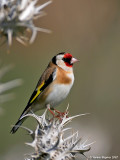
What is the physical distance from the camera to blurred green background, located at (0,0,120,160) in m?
9.80

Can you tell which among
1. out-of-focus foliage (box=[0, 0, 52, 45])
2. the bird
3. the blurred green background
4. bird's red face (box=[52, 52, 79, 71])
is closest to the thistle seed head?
out-of-focus foliage (box=[0, 0, 52, 45])

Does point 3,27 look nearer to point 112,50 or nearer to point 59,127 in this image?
point 59,127

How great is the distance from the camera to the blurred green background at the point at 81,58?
32.1 ft

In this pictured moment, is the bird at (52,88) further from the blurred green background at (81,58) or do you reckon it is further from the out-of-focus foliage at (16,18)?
the out-of-focus foliage at (16,18)

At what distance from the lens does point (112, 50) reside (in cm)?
1228

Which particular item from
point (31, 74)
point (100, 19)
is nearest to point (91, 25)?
point (100, 19)

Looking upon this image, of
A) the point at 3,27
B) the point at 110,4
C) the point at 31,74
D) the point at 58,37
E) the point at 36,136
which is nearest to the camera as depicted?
the point at 36,136

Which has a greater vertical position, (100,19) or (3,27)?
(3,27)

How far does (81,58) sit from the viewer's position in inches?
480

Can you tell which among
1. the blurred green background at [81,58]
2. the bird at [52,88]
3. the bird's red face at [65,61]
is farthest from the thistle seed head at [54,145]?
the blurred green background at [81,58]

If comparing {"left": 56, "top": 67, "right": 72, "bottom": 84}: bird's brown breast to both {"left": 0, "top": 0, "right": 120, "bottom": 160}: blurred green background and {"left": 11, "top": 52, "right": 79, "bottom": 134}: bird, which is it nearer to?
{"left": 11, "top": 52, "right": 79, "bottom": 134}: bird

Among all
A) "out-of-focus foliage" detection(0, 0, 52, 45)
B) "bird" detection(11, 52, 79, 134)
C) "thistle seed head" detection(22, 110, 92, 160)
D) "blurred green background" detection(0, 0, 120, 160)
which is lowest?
"blurred green background" detection(0, 0, 120, 160)

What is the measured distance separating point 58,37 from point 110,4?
219 cm

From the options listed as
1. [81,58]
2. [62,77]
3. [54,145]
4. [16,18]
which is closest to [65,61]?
[62,77]
